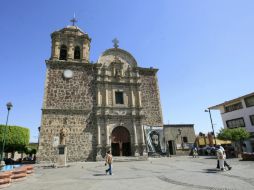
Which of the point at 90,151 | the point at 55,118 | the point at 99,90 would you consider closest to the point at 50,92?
the point at 55,118

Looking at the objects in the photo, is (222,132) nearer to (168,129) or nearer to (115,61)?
(168,129)

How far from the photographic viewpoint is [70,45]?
1012 inches

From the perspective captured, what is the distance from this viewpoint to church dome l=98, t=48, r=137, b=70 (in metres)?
26.5

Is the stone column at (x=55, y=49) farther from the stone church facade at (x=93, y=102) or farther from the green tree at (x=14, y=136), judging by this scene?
the green tree at (x=14, y=136)

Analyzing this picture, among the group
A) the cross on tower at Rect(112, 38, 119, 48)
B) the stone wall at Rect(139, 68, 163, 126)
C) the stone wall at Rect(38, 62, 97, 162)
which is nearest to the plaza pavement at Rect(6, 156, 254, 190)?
the stone wall at Rect(38, 62, 97, 162)

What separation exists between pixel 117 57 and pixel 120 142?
11943mm

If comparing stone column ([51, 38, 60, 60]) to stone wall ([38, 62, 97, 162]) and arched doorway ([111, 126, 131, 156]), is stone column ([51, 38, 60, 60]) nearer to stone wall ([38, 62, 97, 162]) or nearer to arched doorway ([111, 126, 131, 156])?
stone wall ([38, 62, 97, 162])

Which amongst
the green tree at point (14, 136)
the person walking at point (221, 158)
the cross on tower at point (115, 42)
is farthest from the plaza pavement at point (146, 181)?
the cross on tower at point (115, 42)

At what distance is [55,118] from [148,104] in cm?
1206

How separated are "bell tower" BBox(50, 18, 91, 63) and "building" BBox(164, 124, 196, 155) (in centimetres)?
1501

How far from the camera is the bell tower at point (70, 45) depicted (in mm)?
25188

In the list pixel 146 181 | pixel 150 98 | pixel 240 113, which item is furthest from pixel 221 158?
pixel 240 113

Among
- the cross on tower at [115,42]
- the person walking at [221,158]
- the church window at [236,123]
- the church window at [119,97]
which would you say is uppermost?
the cross on tower at [115,42]

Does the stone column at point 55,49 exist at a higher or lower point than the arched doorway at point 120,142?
higher
